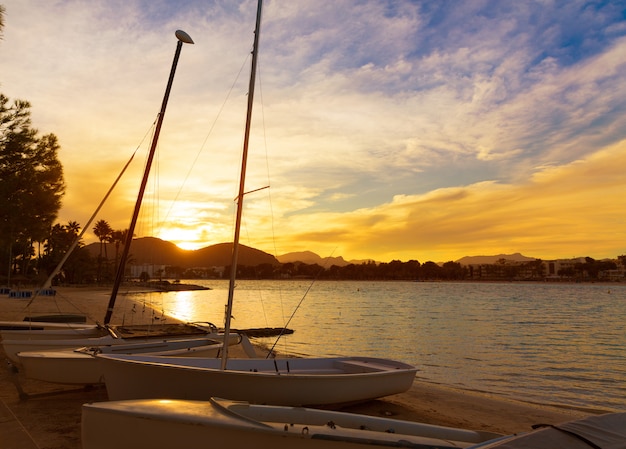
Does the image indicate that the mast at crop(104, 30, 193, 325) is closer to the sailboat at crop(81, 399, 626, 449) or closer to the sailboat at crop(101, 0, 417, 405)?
the sailboat at crop(101, 0, 417, 405)

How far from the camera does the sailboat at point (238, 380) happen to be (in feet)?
28.7

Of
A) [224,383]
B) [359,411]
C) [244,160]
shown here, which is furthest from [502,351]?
[244,160]

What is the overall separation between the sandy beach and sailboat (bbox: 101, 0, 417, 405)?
873 millimetres

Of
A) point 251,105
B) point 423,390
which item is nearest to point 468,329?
point 423,390

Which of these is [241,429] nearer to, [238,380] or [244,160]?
[238,380]

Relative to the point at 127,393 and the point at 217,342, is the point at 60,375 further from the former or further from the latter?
the point at 217,342

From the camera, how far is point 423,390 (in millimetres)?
15453

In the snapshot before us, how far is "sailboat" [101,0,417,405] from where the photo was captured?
8.75 meters

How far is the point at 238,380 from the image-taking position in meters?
8.85

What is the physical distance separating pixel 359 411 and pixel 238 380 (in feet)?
10.7

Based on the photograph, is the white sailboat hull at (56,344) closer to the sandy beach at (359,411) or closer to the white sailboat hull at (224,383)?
the sandy beach at (359,411)

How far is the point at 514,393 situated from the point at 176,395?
12885 millimetres

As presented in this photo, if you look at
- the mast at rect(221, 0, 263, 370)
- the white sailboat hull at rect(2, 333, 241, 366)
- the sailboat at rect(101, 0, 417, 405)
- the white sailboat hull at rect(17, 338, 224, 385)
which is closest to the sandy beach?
the white sailboat hull at rect(17, 338, 224, 385)

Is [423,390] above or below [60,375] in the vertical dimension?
below
